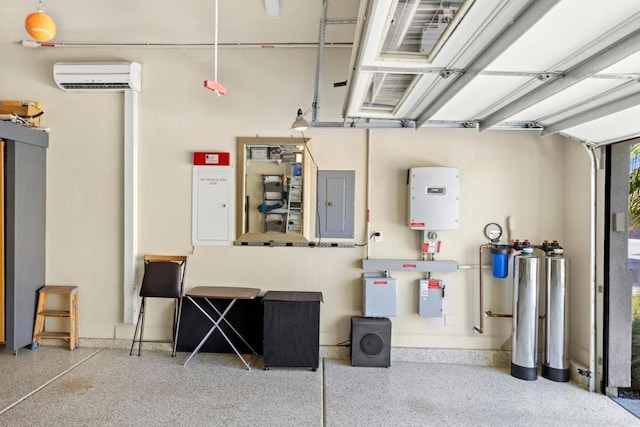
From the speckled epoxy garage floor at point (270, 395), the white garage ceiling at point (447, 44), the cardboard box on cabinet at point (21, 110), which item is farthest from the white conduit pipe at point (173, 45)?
the speckled epoxy garage floor at point (270, 395)

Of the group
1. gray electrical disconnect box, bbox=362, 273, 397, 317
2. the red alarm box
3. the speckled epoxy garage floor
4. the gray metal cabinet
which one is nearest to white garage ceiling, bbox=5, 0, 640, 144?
the red alarm box

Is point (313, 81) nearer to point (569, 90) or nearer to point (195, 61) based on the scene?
point (195, 61)

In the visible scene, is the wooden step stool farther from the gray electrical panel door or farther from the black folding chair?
the gray electrical panel door

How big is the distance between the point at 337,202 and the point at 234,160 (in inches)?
45.8

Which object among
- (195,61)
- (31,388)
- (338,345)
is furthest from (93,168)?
(338,345)

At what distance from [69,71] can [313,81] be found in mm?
2490

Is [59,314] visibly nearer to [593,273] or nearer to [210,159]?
[210,159]

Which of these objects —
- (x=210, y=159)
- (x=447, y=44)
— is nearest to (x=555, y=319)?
(x=447, y=44)

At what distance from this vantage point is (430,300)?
3764 millimetres

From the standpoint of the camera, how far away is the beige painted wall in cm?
382

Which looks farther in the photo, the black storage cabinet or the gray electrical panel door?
the gray electrical panel door

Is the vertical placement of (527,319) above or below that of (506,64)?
below

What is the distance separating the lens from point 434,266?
376 centimetres

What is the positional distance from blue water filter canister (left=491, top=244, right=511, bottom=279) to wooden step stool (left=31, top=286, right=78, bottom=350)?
168 inches
